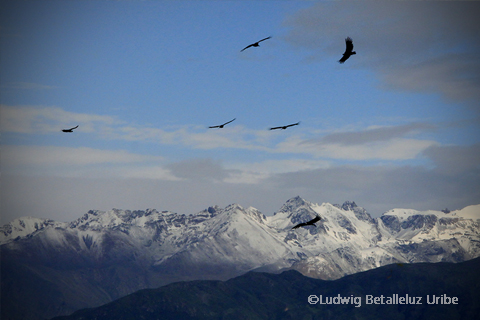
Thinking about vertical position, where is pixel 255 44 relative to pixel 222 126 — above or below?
above

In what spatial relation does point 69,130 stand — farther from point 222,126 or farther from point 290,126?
point 290,126

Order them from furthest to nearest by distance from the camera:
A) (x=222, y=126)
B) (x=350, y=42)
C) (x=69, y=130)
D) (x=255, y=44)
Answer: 1. (x=69, y=130)
2. (x=222, y=126)
3. (x=255, y=44)
4. (x=350, y=42)

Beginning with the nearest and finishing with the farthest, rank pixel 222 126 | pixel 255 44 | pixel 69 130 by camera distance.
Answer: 1. pixel 255 44
2. pixel 222 126
3. pixel 69 130

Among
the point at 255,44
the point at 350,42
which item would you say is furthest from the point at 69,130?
the point at 350,42

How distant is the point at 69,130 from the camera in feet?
213

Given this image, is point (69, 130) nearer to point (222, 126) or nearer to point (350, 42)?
point (222, 126)

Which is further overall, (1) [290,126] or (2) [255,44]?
(2) [255,44]

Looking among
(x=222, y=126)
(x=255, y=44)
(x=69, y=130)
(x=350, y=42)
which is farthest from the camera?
(x=69, y=130)

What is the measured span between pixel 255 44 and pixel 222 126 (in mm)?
9716

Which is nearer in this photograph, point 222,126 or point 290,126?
point 290,126

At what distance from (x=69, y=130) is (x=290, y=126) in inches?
1126

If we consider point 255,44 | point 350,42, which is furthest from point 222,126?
point 350,42

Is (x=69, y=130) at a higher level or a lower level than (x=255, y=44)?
lower

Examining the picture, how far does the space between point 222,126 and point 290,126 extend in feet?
37.6
